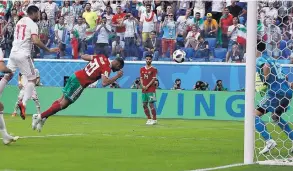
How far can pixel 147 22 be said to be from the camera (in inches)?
1095

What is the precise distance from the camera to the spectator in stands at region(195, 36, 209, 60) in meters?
26.6

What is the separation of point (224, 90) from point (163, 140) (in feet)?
30.0

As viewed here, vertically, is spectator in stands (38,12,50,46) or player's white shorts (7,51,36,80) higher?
spectator in stands (38,12,50,46)

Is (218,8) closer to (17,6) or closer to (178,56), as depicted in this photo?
(178,56)

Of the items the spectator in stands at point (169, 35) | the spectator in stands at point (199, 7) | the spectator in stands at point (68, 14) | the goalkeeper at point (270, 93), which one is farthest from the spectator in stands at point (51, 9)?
the goalkeeper at point (270, 93)

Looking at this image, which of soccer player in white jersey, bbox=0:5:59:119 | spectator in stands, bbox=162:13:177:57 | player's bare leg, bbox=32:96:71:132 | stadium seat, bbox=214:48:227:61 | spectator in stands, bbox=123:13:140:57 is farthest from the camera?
spectator in stands, bbox=123:13:140:57

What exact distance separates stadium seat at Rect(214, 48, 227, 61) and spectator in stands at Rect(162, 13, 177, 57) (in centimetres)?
142

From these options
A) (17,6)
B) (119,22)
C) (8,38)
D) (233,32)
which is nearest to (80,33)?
(119,22)

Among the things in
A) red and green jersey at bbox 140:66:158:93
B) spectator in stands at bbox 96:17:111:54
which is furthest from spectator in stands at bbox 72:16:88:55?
red and green jersey at bbox 140:66:158:93

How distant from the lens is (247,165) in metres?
11.9

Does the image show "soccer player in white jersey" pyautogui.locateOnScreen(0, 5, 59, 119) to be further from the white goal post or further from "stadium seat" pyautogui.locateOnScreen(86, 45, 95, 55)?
"stadium seat" pyautogui.locateOnScreen(86, 45, 95, 55)

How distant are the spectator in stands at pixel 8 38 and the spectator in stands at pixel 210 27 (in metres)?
6.56

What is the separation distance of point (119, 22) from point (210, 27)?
311cm

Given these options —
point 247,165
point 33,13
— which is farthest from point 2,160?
point 33,13
